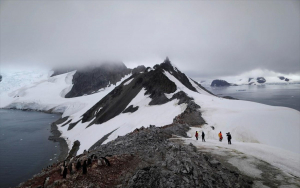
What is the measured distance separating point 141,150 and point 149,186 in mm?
6819

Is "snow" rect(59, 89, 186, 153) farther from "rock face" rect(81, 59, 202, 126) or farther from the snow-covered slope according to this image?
"rock face" rect(81, 59, 202, 126)

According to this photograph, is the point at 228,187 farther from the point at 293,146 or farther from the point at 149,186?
the point at 293,146

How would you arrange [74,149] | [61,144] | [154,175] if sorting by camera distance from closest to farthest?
[154,175], [74,149], [61,144]

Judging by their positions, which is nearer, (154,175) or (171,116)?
(154,175)

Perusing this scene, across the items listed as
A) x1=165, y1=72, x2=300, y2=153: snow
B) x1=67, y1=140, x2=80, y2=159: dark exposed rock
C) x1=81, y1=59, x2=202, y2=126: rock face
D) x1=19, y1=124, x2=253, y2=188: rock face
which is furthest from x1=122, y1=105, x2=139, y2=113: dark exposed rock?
x1=19, y1=124, x2=253, y2=188: rock face

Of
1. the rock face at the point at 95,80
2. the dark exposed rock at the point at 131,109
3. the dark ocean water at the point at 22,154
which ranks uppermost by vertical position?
the rock face at the point at 95,80

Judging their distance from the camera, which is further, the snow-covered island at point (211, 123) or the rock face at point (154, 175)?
the snow-covered island at point (211, 123)

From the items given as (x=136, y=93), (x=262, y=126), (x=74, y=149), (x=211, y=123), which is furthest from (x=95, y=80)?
(x=262, y=126)

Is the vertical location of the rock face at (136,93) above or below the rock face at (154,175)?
above

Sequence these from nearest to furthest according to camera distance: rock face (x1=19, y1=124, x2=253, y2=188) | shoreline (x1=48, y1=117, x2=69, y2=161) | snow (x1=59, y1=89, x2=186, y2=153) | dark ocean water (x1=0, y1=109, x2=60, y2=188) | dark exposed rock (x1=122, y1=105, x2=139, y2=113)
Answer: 1. rock face (x1=19, y1=124, x2=253, y2=188)
2. dark ocean water (x1=0, y1=109, x2=60, y2=188)
3. snow (x1=59, y1=89, x2=186, y2=153)
4. shoreline (x1=48, y1=117, x2=69, y2=161)
5. dark exposed rock (x1=122, y1=105, x2=139, y2=113)

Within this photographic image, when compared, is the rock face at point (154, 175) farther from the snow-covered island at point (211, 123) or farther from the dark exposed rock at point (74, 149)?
the dark exposed rock at point (74, 149)

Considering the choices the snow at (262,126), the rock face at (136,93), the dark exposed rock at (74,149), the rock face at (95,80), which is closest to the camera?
the snow at (262,126)

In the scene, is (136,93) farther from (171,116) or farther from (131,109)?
(171,116)

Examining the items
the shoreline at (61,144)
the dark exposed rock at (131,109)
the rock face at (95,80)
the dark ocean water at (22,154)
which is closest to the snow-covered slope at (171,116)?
the dark exposed rock at (131,109)
